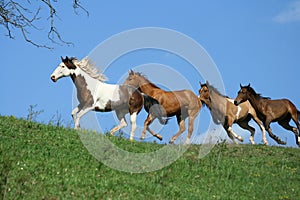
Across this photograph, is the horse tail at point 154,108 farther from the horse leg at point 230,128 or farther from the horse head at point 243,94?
the horse head at point 243,94

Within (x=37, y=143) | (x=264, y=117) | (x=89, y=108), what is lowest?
(x=37, y=143)

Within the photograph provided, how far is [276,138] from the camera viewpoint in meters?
21.8

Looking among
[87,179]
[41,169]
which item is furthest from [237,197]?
[41,169]

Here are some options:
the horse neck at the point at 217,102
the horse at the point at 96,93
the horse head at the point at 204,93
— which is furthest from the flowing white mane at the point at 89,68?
the horse neck at the point at 217,102

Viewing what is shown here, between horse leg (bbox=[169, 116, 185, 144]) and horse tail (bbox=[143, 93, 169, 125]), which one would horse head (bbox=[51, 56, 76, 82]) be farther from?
horse leg (bbox=[169, 116, 185, 144])

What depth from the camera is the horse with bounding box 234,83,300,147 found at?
886 inches

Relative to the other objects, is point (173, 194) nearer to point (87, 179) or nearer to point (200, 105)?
point (87, 179)

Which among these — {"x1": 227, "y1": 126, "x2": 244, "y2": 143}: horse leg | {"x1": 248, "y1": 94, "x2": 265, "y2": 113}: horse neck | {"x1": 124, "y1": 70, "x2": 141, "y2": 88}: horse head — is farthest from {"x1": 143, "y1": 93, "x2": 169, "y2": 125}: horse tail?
{"x1": 248, "y1": 94, "x2": 265, "y2": 113}: horse neck

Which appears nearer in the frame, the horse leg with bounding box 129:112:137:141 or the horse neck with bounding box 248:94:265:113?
the horse leg with bounding box 129:112:137:141

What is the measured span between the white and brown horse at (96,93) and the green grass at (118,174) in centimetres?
383

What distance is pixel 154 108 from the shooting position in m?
20.6

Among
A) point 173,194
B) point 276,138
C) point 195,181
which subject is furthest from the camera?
point 276,138

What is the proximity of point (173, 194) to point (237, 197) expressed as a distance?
1.25 m

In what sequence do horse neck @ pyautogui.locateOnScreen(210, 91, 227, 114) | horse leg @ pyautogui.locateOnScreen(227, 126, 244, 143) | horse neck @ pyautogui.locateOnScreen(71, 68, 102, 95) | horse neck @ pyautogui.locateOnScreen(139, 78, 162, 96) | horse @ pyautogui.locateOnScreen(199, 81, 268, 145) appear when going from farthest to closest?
horse neck @ pyautogui.locateOnScreen(210, 91, 227, 114) < horse @ pyautogui.locateOnScreen(199, 81, 268, 145) < horse neck @ pyautogui.locateOnScreen(139, 78, 162, 96) < horse leg @ pyautogui.locateOnScreen(227, 126, 244, 143) < horse neck @ pyautogui.locateOnScreen(71, 68, 102, 95)
